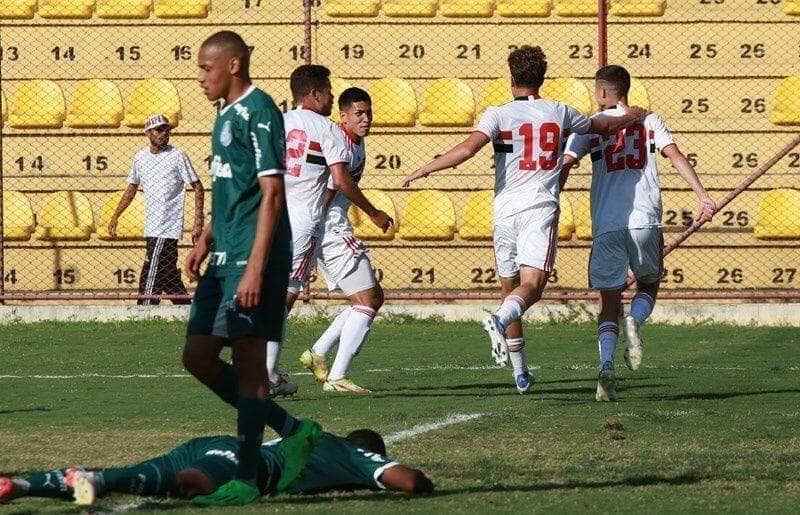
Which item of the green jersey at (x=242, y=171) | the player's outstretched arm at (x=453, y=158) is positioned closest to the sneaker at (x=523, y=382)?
the player's outstretched arm at (x=453, y=158)

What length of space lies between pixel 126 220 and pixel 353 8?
3.80m

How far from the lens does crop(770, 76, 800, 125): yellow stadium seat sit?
17672mm

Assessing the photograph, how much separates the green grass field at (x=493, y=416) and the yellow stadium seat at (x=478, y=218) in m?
2.42

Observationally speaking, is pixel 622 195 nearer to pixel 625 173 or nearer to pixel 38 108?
pixel 625 173

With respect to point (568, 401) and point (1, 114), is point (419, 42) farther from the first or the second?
point (568, 401)

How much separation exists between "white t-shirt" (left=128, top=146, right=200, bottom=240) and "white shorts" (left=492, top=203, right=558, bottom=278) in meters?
6.75

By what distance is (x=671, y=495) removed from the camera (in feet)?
20.2

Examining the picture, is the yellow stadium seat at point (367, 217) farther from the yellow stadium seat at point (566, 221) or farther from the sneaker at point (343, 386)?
the sneaker at point (343, 386)

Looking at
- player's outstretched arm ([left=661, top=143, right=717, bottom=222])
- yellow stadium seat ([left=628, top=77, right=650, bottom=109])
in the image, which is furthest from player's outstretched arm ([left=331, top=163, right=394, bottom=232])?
yellow stadium seat ([left=628, top=77, right=650, bottom=109])

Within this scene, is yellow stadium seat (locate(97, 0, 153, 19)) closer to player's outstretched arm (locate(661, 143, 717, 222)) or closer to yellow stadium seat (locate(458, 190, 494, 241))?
yellow stadium seat (locate(458, 190, 494, 241))

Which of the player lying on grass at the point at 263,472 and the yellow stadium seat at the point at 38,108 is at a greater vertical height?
the yellow stadium seat at the point at 38,108

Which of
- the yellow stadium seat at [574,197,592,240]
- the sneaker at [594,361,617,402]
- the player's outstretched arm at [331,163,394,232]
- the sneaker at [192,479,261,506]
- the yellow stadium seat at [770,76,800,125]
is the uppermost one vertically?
the yellow stadium seat at [770,76,800,125]

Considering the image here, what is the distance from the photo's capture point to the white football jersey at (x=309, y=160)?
1007 centimetres

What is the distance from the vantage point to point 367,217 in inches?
682
